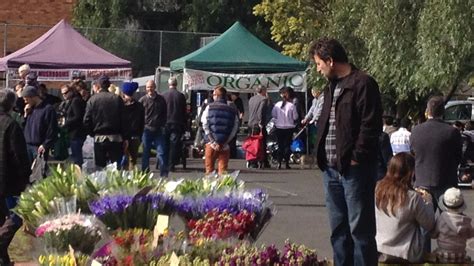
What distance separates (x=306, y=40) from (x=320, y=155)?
3092cm

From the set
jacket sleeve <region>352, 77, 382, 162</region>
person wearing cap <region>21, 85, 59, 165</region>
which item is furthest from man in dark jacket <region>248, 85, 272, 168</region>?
jacket sleeve <region>352, 77, 382, 162</region>

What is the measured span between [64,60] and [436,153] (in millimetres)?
14471

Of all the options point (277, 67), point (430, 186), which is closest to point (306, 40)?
point (277, 67)

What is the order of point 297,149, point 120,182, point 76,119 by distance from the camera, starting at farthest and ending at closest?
point 297,149
point 76,119
point 120,182

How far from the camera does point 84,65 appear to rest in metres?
23.8

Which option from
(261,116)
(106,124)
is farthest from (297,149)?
(106,124)

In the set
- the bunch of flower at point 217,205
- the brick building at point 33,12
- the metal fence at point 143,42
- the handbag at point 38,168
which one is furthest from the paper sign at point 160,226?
the brick building at point 33,12

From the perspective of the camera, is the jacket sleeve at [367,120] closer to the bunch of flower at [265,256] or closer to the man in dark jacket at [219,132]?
the bunch of flower at [265,256]

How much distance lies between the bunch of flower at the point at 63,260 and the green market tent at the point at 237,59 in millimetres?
17064

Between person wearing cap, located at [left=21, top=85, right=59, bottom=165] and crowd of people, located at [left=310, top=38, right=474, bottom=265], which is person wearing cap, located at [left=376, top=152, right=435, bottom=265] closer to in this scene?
crowd of people, located at [left=310, top=38, right=474, bottom=265]

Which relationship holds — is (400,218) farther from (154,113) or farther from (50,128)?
(154,113)

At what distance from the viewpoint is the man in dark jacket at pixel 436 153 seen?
10578 millimetres

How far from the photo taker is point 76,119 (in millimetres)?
16156

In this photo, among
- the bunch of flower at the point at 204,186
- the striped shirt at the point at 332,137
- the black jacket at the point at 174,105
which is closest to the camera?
the striped shirt at the point at 332,137
